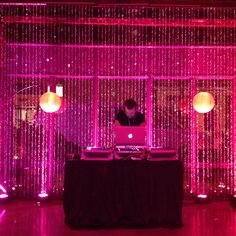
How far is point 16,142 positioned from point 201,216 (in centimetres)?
390

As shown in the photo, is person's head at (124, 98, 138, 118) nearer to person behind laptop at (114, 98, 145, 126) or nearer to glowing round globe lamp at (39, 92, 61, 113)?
person behind laptop at (114, 98, 145, 126)

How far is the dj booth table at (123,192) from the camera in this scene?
5.89 m

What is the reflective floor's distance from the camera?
225 inches

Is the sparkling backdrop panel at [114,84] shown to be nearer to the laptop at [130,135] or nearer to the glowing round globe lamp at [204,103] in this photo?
the glowing round globe lamp at [204,103]

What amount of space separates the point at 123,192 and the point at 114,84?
10.5 ft

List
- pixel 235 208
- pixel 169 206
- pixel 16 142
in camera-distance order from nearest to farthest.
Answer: pixel 169 206 < pixel 235 208 < pixel 16 142

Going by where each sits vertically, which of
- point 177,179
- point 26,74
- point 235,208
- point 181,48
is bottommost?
point 235,208

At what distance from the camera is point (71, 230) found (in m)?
5.80

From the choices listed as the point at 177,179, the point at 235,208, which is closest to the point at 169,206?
the point at 177,179

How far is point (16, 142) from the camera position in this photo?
8.42 meters

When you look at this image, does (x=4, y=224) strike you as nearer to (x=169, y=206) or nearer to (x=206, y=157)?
(x=169, y=206)

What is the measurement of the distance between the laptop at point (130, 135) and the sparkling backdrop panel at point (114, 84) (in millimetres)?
2528

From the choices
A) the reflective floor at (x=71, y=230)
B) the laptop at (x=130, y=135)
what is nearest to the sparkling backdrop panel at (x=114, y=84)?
the reflective floor at (x=71, y=230)

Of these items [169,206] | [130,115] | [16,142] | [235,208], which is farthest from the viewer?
[16,142]
